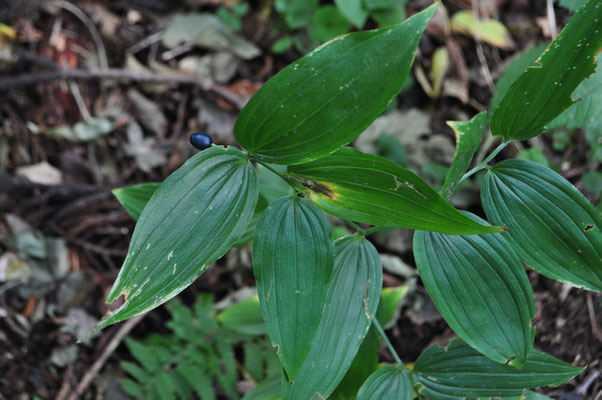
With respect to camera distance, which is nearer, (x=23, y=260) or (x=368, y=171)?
(x=368, y=171)

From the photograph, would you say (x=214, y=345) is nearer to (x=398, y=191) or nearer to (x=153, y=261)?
(x=153, y=261)

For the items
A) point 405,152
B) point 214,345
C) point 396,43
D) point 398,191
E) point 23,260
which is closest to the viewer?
A: point 396,43

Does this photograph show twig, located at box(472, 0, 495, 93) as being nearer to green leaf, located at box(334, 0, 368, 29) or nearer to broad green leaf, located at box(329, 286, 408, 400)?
green leaf, located at box(334, 0, 368, 29)

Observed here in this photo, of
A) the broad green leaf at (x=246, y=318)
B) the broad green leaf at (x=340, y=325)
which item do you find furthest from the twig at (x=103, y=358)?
the broad green leaf at (x=340, y=325)

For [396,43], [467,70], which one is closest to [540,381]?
[396,43]

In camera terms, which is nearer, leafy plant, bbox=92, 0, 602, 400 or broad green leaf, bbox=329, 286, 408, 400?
leafy plant, bbox=92, 0, 602, 400

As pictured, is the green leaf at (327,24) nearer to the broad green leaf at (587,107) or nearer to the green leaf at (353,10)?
the green leaf at (353,10)

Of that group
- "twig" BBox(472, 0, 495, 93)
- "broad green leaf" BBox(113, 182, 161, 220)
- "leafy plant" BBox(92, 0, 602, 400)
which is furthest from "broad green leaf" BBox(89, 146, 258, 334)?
"twig" BBox(472, 0, 495, 93)

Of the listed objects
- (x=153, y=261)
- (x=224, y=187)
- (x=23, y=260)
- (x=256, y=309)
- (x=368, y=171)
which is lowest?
(x=23, y=260)
